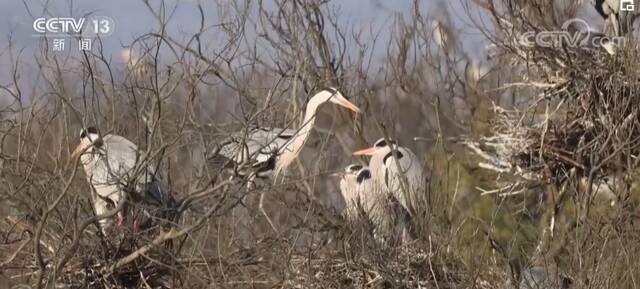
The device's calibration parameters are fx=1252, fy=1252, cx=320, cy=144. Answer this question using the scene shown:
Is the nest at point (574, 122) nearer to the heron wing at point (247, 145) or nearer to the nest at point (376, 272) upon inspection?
the nest at point (376, 272)

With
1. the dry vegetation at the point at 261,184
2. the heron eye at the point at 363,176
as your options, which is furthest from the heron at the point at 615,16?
the heron eye at the point at 363,176

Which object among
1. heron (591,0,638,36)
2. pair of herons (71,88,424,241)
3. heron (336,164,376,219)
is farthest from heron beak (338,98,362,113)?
heron (591,0,638,36)

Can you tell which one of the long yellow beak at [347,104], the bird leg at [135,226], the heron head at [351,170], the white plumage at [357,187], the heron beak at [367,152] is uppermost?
the long yellow beak at [347,104]

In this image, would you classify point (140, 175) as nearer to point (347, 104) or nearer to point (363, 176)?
point (363, 176)

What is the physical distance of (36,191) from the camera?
5.61 metres

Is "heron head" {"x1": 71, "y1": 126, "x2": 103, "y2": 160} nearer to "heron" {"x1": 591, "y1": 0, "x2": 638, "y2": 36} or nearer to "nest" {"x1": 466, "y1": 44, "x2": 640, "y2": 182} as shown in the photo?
"nest" {"x1": 466, "y1": 44, "x2": 640, "y2": 182}

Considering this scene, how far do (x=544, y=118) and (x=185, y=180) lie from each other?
236cm

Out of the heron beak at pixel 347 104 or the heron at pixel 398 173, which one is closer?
the heron at pixel 398 173

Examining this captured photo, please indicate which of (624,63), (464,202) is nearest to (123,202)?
(624,63)

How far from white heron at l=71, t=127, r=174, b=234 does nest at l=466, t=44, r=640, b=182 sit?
2.32m

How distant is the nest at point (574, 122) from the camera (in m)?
6.97

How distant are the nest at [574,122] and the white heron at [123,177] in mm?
2322

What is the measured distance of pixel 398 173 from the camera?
6.80 metres

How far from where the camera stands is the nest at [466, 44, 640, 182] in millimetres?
6973
